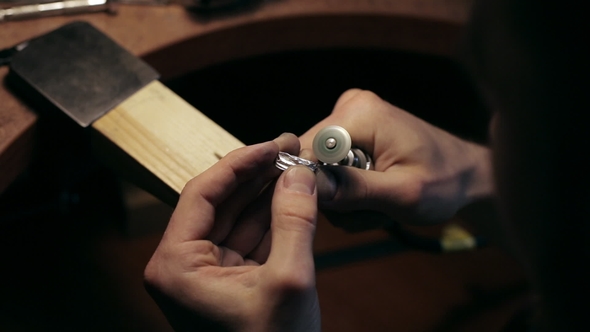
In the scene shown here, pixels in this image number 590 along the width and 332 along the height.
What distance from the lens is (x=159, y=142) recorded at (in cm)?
49

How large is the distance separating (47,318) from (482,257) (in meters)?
0.68

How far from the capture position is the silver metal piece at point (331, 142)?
417 millimetres

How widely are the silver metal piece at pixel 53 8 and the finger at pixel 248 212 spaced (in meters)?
0.34

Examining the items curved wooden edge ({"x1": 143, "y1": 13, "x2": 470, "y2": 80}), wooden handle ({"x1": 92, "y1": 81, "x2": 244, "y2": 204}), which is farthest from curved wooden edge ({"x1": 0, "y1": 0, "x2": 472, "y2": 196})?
wooden handle ({"x1": 92, "y1": 81, "x2": 244, "y2": 204})

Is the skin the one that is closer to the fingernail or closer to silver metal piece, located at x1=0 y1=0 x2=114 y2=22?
the fingernail

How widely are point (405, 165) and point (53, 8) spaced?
1.55ft

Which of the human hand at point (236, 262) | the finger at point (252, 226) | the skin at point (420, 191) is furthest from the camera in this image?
the finger at point (252, 226)

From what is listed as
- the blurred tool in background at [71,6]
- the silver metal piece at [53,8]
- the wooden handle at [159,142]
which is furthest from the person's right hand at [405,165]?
the silver metal piece at [53,8]

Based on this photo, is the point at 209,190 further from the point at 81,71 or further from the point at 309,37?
the point at 309,37

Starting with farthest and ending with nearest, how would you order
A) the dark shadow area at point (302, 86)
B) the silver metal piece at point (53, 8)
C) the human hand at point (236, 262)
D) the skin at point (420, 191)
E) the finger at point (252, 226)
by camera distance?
the dark shadow area at point (302, 86) → the silver metal piece at point (53, 8) → the finger at point (252, 226) → the human hand at point (236, 262) → the skin at point (420, 191)

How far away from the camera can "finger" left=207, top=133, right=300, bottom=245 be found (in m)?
0.48

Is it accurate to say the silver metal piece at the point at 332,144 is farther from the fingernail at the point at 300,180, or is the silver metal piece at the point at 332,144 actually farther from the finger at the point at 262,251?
the finger at the point at 262,251

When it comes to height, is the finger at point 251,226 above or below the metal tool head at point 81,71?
below

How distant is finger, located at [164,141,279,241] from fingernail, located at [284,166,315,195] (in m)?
0.03
